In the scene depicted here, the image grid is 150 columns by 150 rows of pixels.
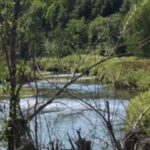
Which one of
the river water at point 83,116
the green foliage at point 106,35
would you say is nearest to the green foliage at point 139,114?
the river water at point 83,116

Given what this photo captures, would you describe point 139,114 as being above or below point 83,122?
above

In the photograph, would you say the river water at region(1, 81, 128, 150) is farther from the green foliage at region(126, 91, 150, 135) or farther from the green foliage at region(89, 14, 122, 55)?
the green foliage at region(89, 14, 122, 55)

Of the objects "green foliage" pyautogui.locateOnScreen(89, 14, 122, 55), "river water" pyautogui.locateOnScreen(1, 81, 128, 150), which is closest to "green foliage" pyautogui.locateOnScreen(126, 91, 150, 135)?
"river water" pyautogui.locateOnScreen(1, 81, 128, 150)

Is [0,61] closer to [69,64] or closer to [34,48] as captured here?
[34,48]

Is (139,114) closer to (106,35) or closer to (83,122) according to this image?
(83,122)

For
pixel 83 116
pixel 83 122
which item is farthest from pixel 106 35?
pixel 83 122

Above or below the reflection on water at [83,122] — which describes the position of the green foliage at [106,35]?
above

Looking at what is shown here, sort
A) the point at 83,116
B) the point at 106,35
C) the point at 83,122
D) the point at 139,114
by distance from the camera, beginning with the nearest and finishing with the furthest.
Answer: the point at 106,35
the point at 83,116
the point at 139,114
the point at 83,122

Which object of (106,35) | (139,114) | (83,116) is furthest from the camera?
(139,114)

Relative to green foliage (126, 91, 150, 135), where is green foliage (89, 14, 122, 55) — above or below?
above

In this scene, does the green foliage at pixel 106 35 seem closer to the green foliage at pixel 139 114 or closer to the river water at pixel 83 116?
the river water at pixel 83 116

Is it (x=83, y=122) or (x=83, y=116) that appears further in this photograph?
(x=83, y=122)

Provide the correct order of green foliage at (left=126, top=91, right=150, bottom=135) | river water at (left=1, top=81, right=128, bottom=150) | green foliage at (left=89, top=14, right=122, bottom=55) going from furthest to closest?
1. green foliage at (left=126, top=91, right=150, bottom=135)
2. river water at (left=1, top=81, right=128, bottom=150)
3. green foliage at (left=89, top=14, right=122, bottom=55)

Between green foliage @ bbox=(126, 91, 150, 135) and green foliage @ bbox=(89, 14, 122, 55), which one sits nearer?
green foliage @ bbox=(89, 14, 122, 55)
